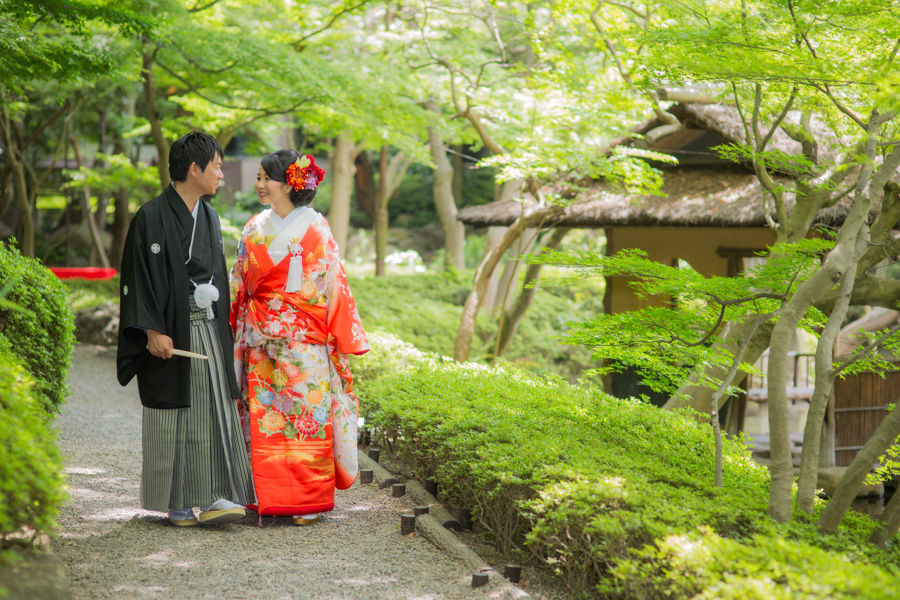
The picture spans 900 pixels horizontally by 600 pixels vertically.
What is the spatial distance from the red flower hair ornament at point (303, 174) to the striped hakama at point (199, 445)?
2.85ft

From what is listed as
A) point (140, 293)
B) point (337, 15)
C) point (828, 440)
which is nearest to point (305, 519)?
point (140, 293)

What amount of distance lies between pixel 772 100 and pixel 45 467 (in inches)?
196

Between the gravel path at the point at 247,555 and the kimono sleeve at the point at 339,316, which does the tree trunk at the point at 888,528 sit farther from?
the kimono sleeve at the point at 339,316

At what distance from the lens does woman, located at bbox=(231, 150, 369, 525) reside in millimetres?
4145

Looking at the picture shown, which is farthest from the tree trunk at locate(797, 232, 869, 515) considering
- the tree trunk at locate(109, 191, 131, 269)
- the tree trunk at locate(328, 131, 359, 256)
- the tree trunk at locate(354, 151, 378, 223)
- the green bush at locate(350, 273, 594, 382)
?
the tree trunk at locate(354, 151, 378, 223)

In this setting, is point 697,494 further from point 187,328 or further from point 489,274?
point 489,274

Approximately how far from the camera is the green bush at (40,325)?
4.67m

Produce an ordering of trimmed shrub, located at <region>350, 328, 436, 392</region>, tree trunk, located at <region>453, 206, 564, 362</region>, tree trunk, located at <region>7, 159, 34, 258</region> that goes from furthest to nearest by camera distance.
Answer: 1. tree trunk, located at <region>7, 159, 34, 258</region>
2. tree trunk, located at <region>453, 206, 564, 362</region>
3. trimmed shrub, located at <region>350, 328, 436, 392</region>

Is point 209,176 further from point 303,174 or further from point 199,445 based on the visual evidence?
point 199,445

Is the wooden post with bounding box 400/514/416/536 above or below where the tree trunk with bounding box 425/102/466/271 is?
below

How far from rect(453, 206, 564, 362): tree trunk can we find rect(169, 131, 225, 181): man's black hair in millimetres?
5401

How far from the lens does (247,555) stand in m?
3.59

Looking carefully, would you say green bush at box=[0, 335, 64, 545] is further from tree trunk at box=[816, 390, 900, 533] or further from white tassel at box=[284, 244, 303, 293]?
tree trunk at box=[816, 390, 900, 533]

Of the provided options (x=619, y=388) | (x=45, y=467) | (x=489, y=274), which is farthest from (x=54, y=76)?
(x=619, y=388)
